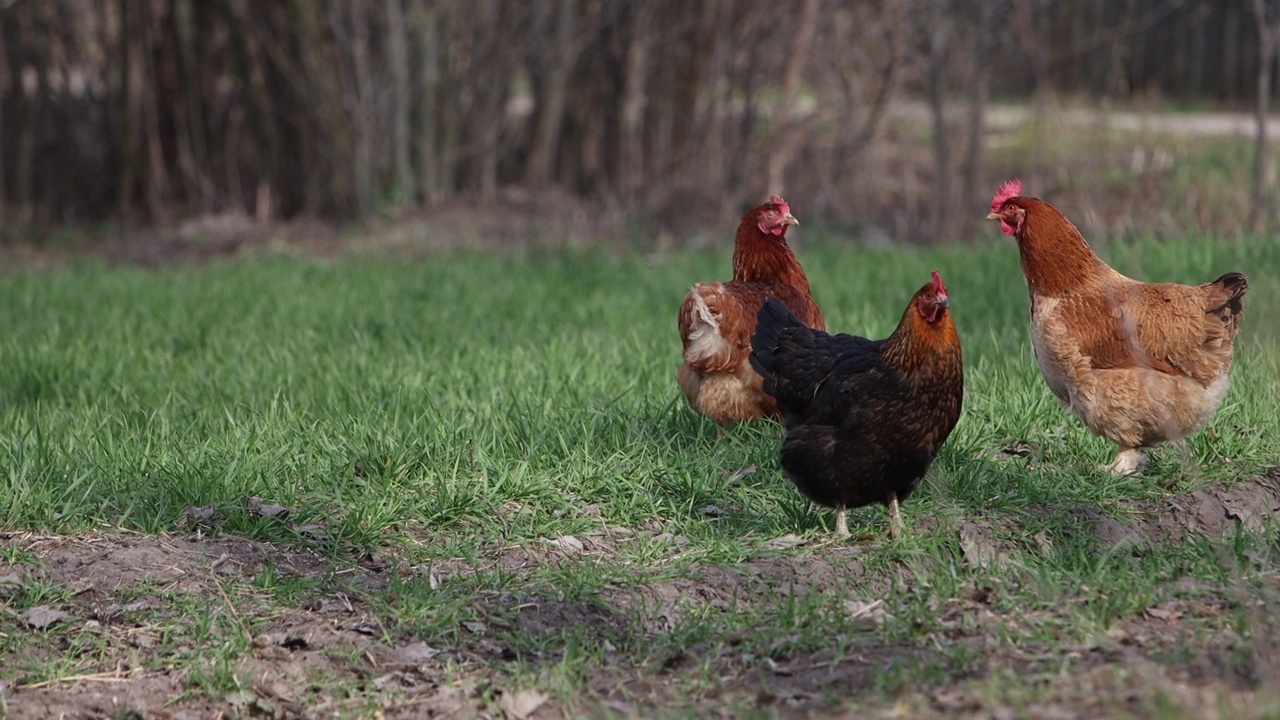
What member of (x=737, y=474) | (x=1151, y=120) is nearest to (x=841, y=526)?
(x=737, y=474)

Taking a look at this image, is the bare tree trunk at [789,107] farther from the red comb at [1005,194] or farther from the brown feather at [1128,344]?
the brown feather at [1128,344]

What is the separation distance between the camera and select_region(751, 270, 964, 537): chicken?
12.9 ft

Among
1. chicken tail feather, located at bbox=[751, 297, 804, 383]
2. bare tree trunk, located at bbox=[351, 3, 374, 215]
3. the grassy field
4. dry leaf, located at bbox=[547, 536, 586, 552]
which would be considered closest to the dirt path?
bare tree trunk, located at bbox=[351, 3, 374, 215]

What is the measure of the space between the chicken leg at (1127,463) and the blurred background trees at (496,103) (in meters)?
6.07

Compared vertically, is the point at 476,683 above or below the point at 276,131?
below

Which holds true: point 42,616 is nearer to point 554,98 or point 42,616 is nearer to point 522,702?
point 522,702

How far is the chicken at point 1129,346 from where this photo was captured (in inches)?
178

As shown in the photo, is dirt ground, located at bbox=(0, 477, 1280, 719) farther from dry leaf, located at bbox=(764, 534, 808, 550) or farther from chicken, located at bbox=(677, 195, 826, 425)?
chicken, located at bbox=(677, 195, 826, 425)

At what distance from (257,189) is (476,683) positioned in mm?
10294

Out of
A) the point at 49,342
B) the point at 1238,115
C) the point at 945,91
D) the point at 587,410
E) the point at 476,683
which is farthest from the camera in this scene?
the point at 1238,115

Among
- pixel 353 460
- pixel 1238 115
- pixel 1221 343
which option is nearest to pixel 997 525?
pixel 1221 343

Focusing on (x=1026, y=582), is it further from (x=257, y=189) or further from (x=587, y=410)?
(x=257, y=189)

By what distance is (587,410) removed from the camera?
5.18 m

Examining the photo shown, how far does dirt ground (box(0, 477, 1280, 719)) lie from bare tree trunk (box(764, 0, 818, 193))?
303 inches
